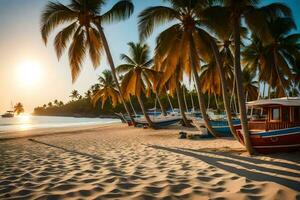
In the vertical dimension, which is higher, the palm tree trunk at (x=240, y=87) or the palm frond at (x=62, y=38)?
the palm frond at (x=62, y=38)

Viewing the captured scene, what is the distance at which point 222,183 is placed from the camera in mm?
6246

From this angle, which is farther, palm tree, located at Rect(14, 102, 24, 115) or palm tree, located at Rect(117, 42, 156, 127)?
palm tree, located at Rect(14, 102, 24, 115)

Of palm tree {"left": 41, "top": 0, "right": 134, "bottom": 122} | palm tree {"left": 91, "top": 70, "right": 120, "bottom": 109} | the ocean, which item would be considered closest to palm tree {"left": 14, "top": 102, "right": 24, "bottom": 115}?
the ocean

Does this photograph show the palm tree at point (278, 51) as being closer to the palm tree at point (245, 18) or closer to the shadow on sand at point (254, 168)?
the palm tree at point (245, 18)

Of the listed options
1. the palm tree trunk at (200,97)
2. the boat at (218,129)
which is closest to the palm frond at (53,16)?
the palm tree trunk at (200,97)

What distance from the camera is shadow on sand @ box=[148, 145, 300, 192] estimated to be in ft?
21.3

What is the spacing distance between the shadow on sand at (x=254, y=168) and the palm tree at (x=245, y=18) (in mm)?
1599

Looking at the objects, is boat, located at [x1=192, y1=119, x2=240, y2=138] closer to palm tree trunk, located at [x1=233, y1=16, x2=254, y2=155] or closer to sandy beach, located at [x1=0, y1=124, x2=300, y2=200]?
palm tree trunk, located at [x1=233, y1=16, x2=254, y2=155]

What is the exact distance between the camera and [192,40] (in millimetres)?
15375

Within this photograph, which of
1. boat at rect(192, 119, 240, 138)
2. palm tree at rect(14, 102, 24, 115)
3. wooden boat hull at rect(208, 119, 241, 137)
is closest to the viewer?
boat at rect(192, 119, 240, 138)

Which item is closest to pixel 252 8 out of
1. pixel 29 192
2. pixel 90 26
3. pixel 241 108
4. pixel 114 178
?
pixel 241 108

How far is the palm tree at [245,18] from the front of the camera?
34.0ft

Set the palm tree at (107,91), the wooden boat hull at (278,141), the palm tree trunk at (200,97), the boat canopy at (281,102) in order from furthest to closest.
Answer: the palm tree at (107,91) → the palm tree trunk at (200,97) → the boat canopy at (281,102) → the wooden boat hull at (278,141)

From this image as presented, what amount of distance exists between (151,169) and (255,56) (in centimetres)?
2398
